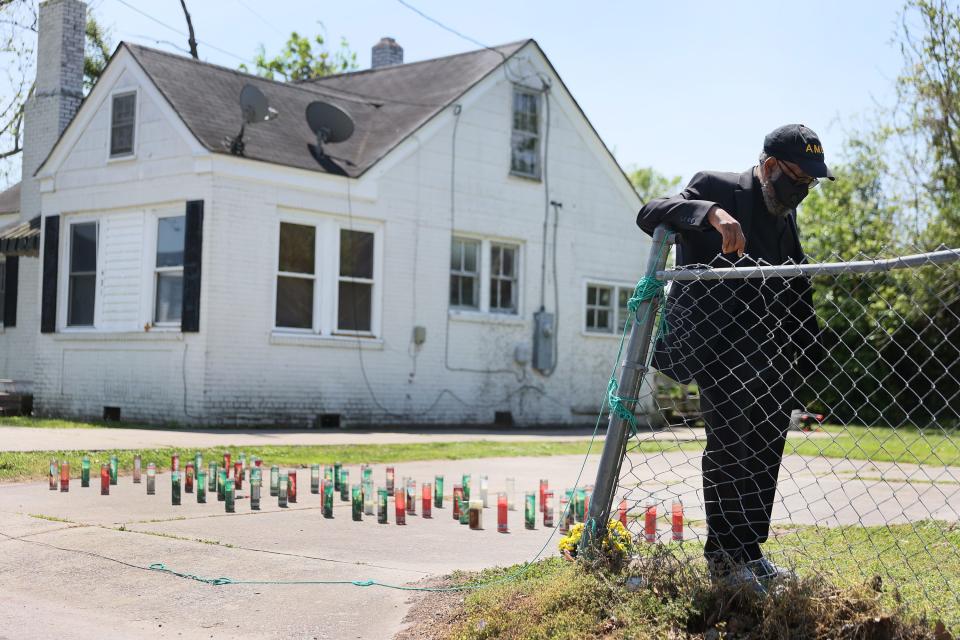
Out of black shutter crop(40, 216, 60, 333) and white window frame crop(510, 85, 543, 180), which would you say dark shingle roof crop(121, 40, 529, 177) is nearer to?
white window frame crop(510, 85, 543, 180)

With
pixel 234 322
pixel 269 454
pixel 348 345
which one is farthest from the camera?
pixel 348 345

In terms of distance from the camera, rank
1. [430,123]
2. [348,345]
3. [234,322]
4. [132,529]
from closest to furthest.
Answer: [132,529] → [234,322] → [348,345] → [430,123]

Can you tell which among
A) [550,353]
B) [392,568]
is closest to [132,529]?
[392,568]

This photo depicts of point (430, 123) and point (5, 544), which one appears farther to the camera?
point (430, 123)

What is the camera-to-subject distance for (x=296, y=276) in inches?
682

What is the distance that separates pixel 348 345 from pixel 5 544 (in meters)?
11.4

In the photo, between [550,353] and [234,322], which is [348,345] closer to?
[234,322]

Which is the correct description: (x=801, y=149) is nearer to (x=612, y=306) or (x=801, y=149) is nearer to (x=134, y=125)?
(x=134, y=125)

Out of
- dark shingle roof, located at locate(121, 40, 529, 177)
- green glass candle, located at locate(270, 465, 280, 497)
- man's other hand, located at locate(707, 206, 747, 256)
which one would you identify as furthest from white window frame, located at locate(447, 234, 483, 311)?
man's other hand, located at locate(707, 206, 747, 256)

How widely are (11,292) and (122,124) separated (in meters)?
4.66

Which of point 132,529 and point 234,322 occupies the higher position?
point 234,322

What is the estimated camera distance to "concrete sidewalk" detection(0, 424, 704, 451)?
12.0 meters

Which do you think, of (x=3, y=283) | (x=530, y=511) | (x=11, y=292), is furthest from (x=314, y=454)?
(x=3, y=283)

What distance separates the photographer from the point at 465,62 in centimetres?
2161
